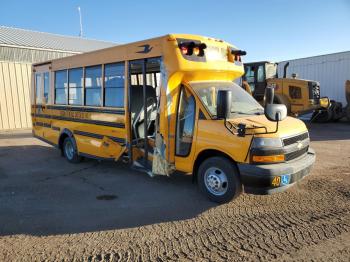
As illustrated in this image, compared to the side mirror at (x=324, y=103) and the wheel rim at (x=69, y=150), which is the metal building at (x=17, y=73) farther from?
the side mirror at (x=324, y=103)

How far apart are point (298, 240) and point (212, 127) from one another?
83.7 inches

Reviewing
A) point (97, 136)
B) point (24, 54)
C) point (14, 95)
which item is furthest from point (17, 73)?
point (97, 136)

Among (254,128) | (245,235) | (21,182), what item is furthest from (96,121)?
(245,235)

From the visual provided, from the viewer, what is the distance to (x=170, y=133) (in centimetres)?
595

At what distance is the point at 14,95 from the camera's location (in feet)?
55.0

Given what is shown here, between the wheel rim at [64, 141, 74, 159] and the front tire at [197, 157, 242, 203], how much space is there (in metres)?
4.62

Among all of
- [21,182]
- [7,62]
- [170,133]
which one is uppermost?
→ [7,62]

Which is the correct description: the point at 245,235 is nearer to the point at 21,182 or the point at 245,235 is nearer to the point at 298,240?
the point at 298,240

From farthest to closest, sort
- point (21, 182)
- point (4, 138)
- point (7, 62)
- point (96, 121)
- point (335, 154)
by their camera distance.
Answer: point (7, 62)
point (4, 138)
point (335, 154)
point (96, 121)
point (21, 182)

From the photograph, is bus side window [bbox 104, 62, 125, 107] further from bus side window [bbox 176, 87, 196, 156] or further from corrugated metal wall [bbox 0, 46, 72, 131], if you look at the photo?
corrugated metal wall [bbox 0, 46, 72, 131]

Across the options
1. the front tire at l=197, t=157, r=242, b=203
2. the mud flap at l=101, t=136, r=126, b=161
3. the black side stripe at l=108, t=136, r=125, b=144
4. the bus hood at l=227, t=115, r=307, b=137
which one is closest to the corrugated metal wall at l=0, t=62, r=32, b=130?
the mud flap at l=101, t=136, r=126, b=161

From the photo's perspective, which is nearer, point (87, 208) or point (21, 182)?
point (87, 208)

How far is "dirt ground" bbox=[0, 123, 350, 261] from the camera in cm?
393

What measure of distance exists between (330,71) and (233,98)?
676 inches
